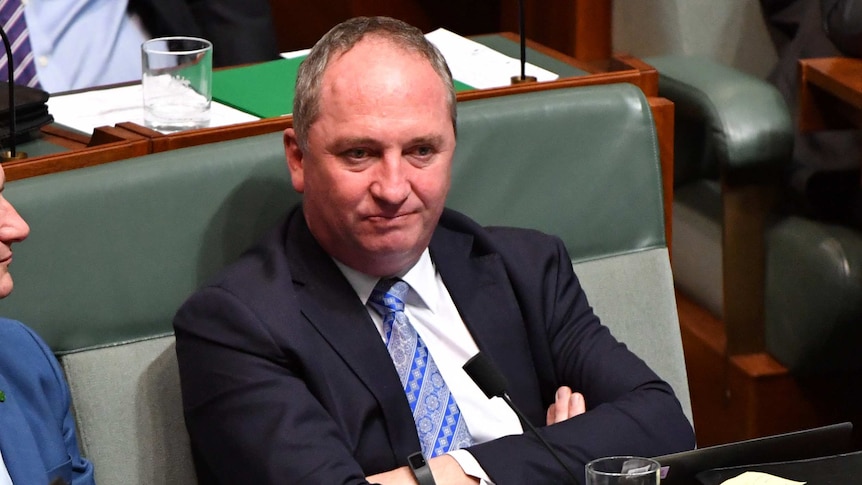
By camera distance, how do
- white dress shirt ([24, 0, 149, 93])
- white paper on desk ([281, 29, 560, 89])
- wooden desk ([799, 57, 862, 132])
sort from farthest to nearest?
white dress shirt ([24, 0, 149, 93]) < wooden desk ([799, 57, 862, 132]) < white paper on desk ([281, 29, 560, 89])

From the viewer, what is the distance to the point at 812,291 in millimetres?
2570

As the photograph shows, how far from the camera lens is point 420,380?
5.50ft

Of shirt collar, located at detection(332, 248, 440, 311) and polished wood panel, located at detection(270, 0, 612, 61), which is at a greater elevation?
shirt collar, located at detection(332, 248, 440, 311)

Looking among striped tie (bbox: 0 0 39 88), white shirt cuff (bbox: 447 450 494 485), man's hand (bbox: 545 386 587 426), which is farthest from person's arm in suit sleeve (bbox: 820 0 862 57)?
striped tie (bbox: 0 0 39 88)

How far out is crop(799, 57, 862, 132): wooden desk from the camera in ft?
8.09

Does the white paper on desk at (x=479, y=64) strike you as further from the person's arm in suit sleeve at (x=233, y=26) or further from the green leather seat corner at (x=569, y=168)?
the person's arm in suit sleeve at (x=233, y=26)

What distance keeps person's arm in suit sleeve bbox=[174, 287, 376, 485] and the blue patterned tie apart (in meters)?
0.14

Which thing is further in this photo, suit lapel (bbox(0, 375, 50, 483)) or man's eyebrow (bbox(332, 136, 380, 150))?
man's eyebrow (bbox(332, 136, 380, 150))

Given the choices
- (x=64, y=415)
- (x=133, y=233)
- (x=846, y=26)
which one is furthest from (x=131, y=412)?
(x=846, y=26)

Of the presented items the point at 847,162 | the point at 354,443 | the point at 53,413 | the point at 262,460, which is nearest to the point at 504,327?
the point at 354,443

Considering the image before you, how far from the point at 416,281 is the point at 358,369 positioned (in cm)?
16

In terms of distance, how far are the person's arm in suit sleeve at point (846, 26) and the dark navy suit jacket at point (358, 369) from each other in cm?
103

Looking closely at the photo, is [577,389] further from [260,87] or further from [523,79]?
[260,87]

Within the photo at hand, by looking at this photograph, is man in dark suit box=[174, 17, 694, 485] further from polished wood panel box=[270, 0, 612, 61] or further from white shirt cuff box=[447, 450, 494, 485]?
polished wood panel box=[270, 0, 612, 61]
